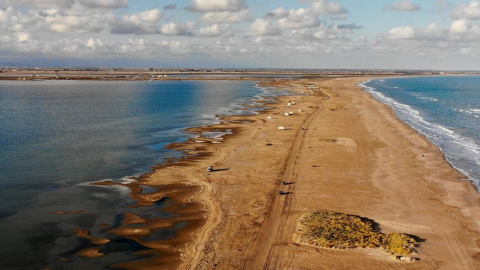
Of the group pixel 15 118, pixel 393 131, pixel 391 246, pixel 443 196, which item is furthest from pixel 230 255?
pixel 15 118

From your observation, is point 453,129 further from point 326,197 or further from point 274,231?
point 274,231

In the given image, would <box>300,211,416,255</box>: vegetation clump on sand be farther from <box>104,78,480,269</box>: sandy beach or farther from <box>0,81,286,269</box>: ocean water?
<box>0,81,286,269</box>: ocean water

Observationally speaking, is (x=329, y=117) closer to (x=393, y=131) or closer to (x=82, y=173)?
(x=393, y=131)

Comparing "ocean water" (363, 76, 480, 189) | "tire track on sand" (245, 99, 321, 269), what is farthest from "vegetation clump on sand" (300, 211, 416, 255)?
"ocean water" (363, 76, 480, 189)

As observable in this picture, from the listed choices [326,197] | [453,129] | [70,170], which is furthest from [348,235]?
[453,129]

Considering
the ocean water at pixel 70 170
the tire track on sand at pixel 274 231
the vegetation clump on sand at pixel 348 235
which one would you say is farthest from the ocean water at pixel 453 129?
the ocean water at pixel 70 170

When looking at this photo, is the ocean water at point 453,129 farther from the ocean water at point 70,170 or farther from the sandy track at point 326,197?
the ocean water at point 70,170
